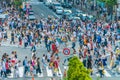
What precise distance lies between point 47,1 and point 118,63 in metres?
56.1

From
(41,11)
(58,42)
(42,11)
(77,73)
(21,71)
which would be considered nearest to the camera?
(77,73)

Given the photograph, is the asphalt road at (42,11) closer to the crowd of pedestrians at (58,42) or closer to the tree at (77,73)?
the crowd of pedestrians at (58,42)

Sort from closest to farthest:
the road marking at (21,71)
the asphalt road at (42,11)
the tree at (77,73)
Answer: the tree at (77,73) → the road marking at (21,71) → the asphalt road at (42,11)

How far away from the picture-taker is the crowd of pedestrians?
3619cm

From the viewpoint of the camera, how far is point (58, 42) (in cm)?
4594

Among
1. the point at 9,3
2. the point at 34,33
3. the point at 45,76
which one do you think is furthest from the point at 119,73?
the point at 9,3

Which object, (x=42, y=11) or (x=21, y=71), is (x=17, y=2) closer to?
(x=42, y=11)

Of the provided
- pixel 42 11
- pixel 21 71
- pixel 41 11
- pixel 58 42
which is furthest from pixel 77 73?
pixel 42 11

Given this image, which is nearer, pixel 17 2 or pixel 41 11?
pixel 17 2

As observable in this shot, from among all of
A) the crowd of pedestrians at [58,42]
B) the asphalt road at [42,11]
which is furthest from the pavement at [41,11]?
the crowd of pedestrians at [58,42]

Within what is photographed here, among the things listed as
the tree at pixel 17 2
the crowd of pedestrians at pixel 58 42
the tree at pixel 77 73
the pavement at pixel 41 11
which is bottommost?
the pavement at pixel 41 11

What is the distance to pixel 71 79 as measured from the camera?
64.8ft

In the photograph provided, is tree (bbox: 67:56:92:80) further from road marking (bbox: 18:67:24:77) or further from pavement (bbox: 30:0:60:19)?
pavement (bbox: 30:0:60:19)

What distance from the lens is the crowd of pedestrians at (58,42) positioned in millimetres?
36188
